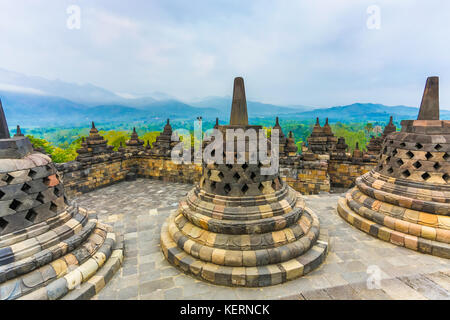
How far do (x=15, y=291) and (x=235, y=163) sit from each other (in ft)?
12.1

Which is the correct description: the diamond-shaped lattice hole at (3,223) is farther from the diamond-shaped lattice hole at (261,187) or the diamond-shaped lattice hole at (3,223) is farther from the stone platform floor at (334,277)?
the diamond-shaped lattice hole at (261,187)

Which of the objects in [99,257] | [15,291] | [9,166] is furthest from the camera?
[99,257]

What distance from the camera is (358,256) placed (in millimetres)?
4508

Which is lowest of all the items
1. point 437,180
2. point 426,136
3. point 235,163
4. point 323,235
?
point 323,235

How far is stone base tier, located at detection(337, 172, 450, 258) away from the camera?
15.1ft

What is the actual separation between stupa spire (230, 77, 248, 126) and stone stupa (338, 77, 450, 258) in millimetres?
3815

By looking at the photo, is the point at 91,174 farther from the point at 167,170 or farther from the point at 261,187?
the point at 261,187

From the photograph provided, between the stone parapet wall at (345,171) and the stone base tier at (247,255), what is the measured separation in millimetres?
9782

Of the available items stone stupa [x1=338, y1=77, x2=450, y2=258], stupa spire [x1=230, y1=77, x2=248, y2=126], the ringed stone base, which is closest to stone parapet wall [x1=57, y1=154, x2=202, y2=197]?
stupa spire [x1=230, y1=77, x2=248, y2=126]

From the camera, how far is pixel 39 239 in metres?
3.43

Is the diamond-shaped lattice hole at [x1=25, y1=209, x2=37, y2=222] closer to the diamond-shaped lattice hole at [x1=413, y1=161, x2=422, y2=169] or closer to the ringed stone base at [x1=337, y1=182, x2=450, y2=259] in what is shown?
the ringed stone base at [x1=337, y1=182, x2=450, y2=259]

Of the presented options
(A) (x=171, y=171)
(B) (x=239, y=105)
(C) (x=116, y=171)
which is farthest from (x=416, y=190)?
(C) (x=116, y=171)

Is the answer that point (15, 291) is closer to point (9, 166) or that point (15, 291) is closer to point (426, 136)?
point (9, 166)
